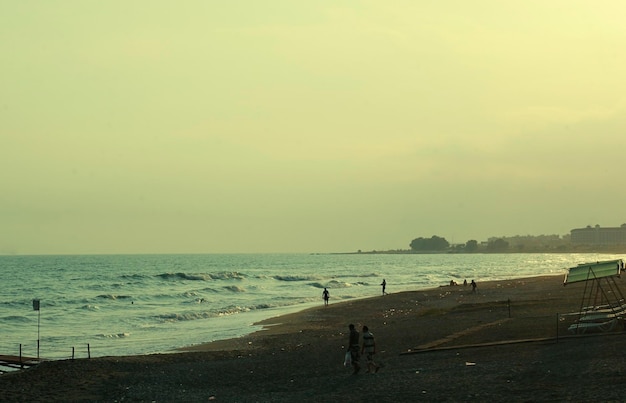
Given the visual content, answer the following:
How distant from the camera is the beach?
1956 centimetres

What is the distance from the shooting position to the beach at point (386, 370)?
64.2 feet

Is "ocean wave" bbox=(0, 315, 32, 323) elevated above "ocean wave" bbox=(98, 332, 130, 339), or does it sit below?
below

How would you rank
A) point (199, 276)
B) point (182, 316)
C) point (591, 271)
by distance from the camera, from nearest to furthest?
point (591, 271) < point (182, 316) < point (199, 276)

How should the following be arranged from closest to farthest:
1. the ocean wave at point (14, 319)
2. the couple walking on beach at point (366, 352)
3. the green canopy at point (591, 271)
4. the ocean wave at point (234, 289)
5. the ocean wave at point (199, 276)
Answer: the couple walking on beach at point (366, 352)
the green canopy at point (591, 271)
the ocean wave at point (14, 319)
the ocean wave at point (234, 289)
the ocean wave at point (199, 276)

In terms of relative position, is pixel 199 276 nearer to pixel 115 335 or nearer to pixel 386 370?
pixel 115 335

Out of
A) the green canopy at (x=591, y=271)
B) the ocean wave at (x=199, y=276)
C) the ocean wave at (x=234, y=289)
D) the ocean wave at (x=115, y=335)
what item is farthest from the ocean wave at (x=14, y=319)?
the ocean wave at (x=199, y=276)

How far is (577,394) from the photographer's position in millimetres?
17406

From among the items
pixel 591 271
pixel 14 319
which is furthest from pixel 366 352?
pixel 14 319

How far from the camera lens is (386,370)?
24.4 meters

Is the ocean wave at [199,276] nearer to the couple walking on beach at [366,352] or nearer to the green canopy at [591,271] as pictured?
the green canopy at [591,271]

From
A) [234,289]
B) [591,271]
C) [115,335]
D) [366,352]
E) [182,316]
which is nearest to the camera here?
[366,352]

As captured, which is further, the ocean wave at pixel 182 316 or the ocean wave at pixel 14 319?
the ocean wave at pixel 14 319

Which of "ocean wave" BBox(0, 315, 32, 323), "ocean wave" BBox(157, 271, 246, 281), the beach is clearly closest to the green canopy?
the beach

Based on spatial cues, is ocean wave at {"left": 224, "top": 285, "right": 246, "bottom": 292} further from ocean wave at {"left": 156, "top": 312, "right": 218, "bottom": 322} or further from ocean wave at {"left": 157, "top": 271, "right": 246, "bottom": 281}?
ocean wave at {"left": 156, "top": 312, "right": 218, "bottom": 322}
